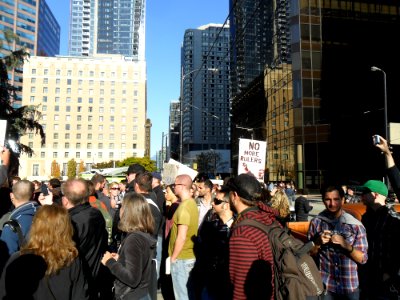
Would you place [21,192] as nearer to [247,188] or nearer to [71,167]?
[247,188]

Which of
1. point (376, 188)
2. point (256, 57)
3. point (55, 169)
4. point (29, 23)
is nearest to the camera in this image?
point (376, 188)

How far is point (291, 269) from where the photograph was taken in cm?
265

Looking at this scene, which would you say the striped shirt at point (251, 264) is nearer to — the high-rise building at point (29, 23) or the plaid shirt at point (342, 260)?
the plaid shirt at point (342, 260)

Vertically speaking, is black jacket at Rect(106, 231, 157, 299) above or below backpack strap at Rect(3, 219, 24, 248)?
below

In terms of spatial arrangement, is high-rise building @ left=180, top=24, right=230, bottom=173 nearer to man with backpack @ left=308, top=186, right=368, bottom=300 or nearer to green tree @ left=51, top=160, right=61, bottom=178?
green tree @ left=51, top=160, right=61, bottom=178

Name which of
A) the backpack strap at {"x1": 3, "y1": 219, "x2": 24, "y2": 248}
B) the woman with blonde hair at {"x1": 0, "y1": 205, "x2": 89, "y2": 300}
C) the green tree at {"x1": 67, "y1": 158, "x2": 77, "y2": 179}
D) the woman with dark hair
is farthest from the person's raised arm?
the green tree at {"x1": 67, "y1": 158, "x2": 77, "y2": 179}

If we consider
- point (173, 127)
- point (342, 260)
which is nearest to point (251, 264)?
point (342, 260)

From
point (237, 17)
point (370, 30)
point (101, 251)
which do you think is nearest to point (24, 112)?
point (101, 251)

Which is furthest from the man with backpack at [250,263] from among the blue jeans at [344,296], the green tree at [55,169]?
the green tree at [55,169]

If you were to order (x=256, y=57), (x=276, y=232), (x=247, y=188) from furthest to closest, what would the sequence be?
1. (x=256, y=57)
2. (x=247, y=188)
3. (x=276, y=232)

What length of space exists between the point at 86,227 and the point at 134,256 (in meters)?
0.66

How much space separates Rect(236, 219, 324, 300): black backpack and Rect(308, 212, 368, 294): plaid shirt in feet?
2.86

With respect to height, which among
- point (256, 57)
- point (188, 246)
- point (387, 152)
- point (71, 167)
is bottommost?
point (188, 246)

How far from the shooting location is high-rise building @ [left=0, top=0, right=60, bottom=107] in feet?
419
